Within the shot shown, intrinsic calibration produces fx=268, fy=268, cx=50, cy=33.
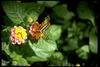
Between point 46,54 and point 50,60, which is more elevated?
point 46,54

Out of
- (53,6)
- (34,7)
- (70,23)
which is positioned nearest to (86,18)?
(70,23)

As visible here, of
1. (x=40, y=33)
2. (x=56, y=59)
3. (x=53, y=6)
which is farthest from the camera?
(x=53, y=6)

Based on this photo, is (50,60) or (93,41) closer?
(50,60)

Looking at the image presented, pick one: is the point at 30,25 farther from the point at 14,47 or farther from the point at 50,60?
the point at 50,60

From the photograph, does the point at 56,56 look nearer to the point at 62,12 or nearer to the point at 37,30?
the point at 62,12

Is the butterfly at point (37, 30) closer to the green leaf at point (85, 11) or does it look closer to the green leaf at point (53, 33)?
the green leaf at point (53, 33)

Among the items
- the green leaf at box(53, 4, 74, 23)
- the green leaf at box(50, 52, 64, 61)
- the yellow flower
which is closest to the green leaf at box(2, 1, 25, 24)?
the yellow flower

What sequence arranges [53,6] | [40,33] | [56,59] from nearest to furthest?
[40,33]
[56,59]
[53,6]

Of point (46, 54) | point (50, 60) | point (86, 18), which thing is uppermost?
point (86, 18)
